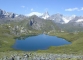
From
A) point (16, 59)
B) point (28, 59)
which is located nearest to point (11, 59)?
point (16, 59)

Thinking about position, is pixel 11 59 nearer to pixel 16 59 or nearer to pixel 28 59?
pixel 16 59
